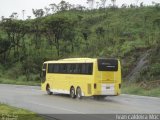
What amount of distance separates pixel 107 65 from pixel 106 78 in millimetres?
874

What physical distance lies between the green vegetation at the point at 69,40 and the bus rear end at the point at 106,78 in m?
20.3

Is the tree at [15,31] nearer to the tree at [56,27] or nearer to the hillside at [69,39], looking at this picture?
the hillside at [69,39]

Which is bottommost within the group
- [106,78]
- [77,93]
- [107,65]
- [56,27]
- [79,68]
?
[77,93]

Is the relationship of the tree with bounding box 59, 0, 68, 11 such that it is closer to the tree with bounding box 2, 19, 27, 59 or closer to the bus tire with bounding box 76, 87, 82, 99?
the tree with bounding box 2, 19, 27, 59

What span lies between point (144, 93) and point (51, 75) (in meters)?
7.12

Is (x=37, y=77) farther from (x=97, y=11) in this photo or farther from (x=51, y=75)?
(x=97, y=11)

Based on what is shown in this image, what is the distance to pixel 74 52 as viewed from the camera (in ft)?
225

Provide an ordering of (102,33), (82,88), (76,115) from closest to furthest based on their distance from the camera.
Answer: (76,115) → (82,88) → (102,33)

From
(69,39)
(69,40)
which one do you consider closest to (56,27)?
(69,39)

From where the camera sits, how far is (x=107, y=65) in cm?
2981

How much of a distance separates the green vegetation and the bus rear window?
65.9 feet

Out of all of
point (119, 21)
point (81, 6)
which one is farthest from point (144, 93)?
point (81, 6)

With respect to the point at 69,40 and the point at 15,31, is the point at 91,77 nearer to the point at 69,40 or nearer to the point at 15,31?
the point at 15,31

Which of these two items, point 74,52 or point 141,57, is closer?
point 141,57
